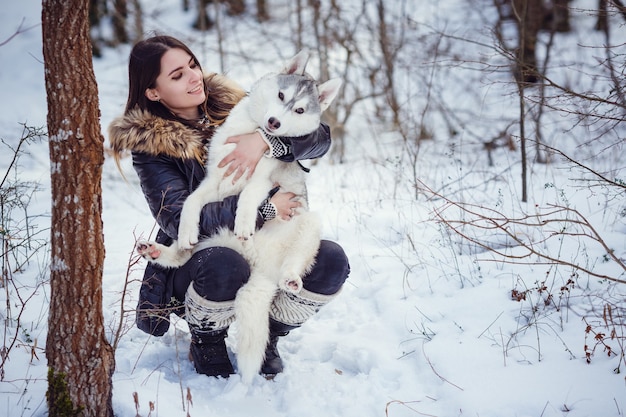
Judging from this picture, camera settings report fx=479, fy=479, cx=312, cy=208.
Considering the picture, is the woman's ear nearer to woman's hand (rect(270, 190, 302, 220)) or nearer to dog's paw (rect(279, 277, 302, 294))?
woman's hand (rect(270, 190, 302, 220))

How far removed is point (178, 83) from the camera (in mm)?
2531

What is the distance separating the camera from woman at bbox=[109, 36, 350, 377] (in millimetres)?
2291

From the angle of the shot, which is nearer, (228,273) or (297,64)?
(228,273)

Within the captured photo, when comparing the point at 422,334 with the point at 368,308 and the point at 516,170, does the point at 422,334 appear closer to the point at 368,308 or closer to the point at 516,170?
the point at 368,308

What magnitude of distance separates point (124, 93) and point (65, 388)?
10.6 m

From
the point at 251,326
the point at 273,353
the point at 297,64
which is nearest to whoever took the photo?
the point at 251,326

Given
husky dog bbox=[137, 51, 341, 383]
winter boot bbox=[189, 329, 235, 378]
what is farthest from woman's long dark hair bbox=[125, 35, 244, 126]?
winter boot bbox=[189, 329, 235, 378]

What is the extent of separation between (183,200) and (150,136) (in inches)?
13.9

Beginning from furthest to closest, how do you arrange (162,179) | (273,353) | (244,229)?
(273,353), (162,179), (244,229)

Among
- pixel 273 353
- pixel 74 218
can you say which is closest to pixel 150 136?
pixel 74 218

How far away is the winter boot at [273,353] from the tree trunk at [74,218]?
83 centimetres

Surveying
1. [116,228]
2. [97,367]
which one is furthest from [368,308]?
[116,228]

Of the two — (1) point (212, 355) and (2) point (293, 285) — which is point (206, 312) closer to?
(1) point (212, 355)

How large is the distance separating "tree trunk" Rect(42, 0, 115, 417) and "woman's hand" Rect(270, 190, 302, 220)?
36.3 inches
